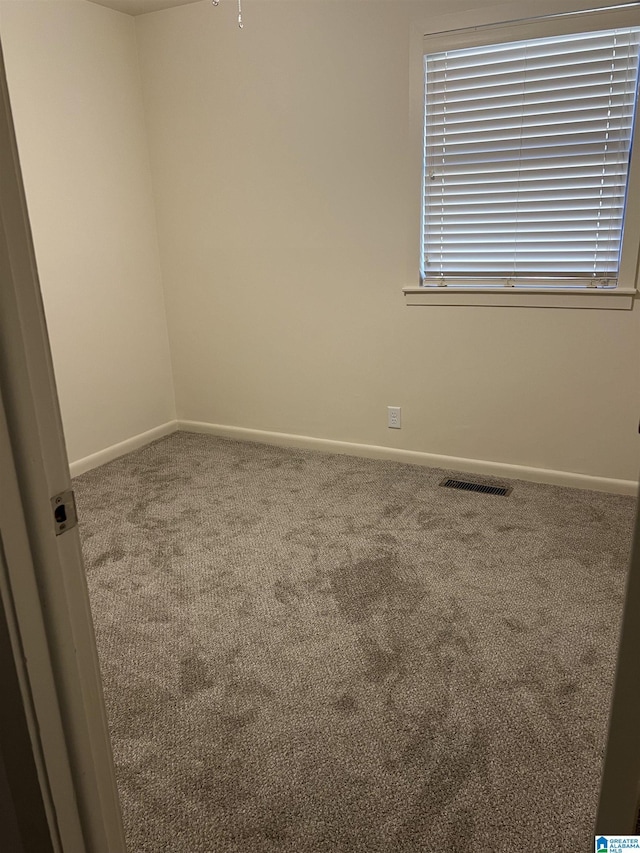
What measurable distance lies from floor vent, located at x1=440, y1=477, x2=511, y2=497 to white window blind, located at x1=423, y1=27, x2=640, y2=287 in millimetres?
1002

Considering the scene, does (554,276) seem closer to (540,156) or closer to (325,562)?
(540,156)

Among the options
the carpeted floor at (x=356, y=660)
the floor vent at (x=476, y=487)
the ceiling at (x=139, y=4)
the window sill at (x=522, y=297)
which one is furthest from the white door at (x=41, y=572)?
the ceiling at (x=139, y=4)

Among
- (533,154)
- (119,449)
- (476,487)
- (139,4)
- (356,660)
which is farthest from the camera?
(119,449)

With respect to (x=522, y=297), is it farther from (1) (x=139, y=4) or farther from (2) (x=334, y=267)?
(1) (x=139, y=4)

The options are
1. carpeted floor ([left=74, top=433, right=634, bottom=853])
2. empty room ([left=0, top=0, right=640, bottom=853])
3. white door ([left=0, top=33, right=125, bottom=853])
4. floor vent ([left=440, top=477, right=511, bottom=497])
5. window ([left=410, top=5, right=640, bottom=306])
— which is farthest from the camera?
floor vent ([left=440, top=477, right=511, bottom=497])

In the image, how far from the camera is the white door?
2.33 feet

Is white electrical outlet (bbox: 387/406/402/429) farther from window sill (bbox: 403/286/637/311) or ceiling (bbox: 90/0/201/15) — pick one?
ceiling (bbox: 90/0/201/15)

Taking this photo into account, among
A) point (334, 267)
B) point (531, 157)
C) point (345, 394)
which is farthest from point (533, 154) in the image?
point (345, 394)

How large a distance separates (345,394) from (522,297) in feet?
3.61

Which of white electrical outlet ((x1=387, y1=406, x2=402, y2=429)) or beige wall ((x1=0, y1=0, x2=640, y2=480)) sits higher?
beige wall ((x1=0, y1=0, x2=640, y2=480))

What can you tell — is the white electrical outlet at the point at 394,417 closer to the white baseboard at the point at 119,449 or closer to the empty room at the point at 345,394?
the empty room at the point at 345,394

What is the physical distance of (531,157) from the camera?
2.75m

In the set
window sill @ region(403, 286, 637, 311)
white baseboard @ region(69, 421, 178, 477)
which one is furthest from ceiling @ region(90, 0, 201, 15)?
white baseboard @ region(69, 421, 178, 477)

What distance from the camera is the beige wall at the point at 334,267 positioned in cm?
292
